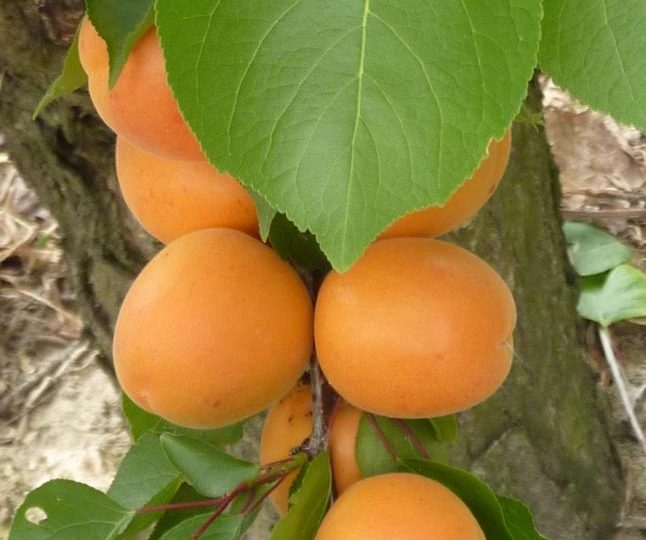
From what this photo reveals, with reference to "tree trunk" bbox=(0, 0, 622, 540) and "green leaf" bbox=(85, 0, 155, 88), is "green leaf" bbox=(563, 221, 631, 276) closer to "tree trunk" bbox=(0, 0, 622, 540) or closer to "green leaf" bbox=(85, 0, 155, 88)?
"tree trunk" bbox=(0, 0, 622, 540)

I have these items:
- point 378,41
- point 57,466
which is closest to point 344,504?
point 378,41

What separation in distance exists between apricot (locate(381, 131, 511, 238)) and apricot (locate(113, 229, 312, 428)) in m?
0.09

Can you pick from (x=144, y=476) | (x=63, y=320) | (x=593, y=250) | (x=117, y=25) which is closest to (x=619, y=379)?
(x=593, y=250)

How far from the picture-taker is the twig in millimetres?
1468

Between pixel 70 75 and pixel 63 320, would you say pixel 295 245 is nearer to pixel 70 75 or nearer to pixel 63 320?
pixel 70 75

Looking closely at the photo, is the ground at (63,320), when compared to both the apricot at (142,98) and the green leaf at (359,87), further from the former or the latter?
the green leaf at (359,87)

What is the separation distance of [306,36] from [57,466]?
6.06ft

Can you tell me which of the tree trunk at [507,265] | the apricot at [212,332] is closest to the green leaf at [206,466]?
the apricot at [212,332]

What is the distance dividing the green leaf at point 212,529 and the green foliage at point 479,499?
0.44ft

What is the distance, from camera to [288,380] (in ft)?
2.18

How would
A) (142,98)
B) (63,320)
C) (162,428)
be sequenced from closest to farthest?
1. (142,98)
2. (162,428)
3. (63,320)

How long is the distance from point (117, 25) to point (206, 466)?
319 millimetres

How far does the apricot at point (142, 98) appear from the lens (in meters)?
0.60

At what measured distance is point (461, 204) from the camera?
2.18 feet
